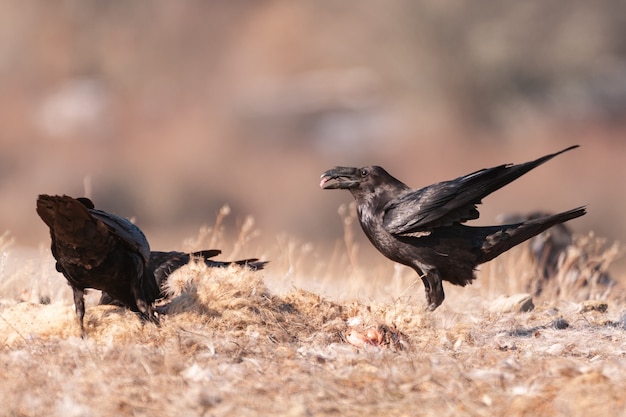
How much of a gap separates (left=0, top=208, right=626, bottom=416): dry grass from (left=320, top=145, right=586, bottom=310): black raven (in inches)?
13.6

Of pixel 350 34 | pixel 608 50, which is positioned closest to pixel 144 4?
pixel 350 34

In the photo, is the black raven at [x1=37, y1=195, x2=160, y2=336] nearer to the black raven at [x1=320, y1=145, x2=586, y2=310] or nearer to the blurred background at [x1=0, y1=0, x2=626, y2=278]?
the black raven at [x1=320, y1=145, x2=586, y2=310]

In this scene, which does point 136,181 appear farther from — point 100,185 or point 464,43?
point 464,43

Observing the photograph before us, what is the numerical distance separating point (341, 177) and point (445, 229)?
929 mm

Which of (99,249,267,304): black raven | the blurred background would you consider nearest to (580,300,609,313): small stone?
(99,249,267,304): black raven

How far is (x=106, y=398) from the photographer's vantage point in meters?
3.85

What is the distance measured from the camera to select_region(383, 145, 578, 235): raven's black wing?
6113mm

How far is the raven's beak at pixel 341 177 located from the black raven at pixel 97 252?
1.65 meters

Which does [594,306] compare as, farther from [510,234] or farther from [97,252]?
[97,252]

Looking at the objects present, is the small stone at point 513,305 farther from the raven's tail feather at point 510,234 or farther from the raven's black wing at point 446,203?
the raven's black wing at point 446,203

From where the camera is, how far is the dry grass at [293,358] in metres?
3.81

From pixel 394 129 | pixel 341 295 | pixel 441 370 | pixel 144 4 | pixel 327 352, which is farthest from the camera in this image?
pixel 144 4

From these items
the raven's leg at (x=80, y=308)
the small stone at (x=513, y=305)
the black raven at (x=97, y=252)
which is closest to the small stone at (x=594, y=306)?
the small stone at (x=513, y=305)

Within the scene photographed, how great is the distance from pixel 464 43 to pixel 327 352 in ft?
80.0
